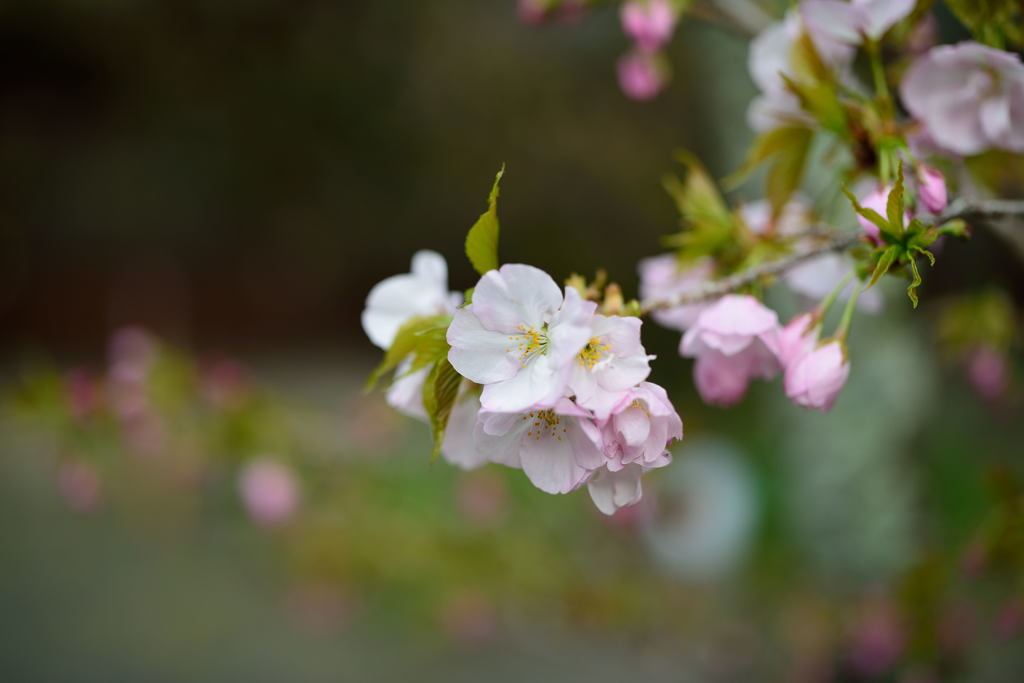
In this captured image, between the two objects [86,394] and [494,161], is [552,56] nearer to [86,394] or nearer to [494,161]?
[494,161]

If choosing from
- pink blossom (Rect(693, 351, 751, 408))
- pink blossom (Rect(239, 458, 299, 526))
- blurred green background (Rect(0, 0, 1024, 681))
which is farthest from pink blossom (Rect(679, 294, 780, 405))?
pink blossom (Rect(239, 458, 299, 526))

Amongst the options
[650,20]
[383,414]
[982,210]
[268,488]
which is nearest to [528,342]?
[982,210]

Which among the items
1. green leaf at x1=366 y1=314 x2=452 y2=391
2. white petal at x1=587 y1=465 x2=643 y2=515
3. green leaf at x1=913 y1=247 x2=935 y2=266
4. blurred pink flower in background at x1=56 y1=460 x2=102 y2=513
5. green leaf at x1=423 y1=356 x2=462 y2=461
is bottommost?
green leaf at x1=913 y1=247 x2=935 y2=266

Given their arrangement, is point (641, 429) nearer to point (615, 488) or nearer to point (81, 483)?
point (615, 488)

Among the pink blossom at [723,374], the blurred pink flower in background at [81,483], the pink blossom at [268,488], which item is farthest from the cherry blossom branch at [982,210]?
the blurred pink flower in background at [81,483]

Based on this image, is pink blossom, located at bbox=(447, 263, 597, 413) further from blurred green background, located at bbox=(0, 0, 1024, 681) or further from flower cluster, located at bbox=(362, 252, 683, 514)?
blurred green background, located at bbox=(0, 0, 1024, 681)

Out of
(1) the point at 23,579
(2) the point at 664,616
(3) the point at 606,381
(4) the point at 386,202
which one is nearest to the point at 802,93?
(3) the point at 606,381

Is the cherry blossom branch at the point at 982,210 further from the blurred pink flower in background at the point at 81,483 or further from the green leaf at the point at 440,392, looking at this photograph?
the blurred pink flower in background at the point at 81,483
